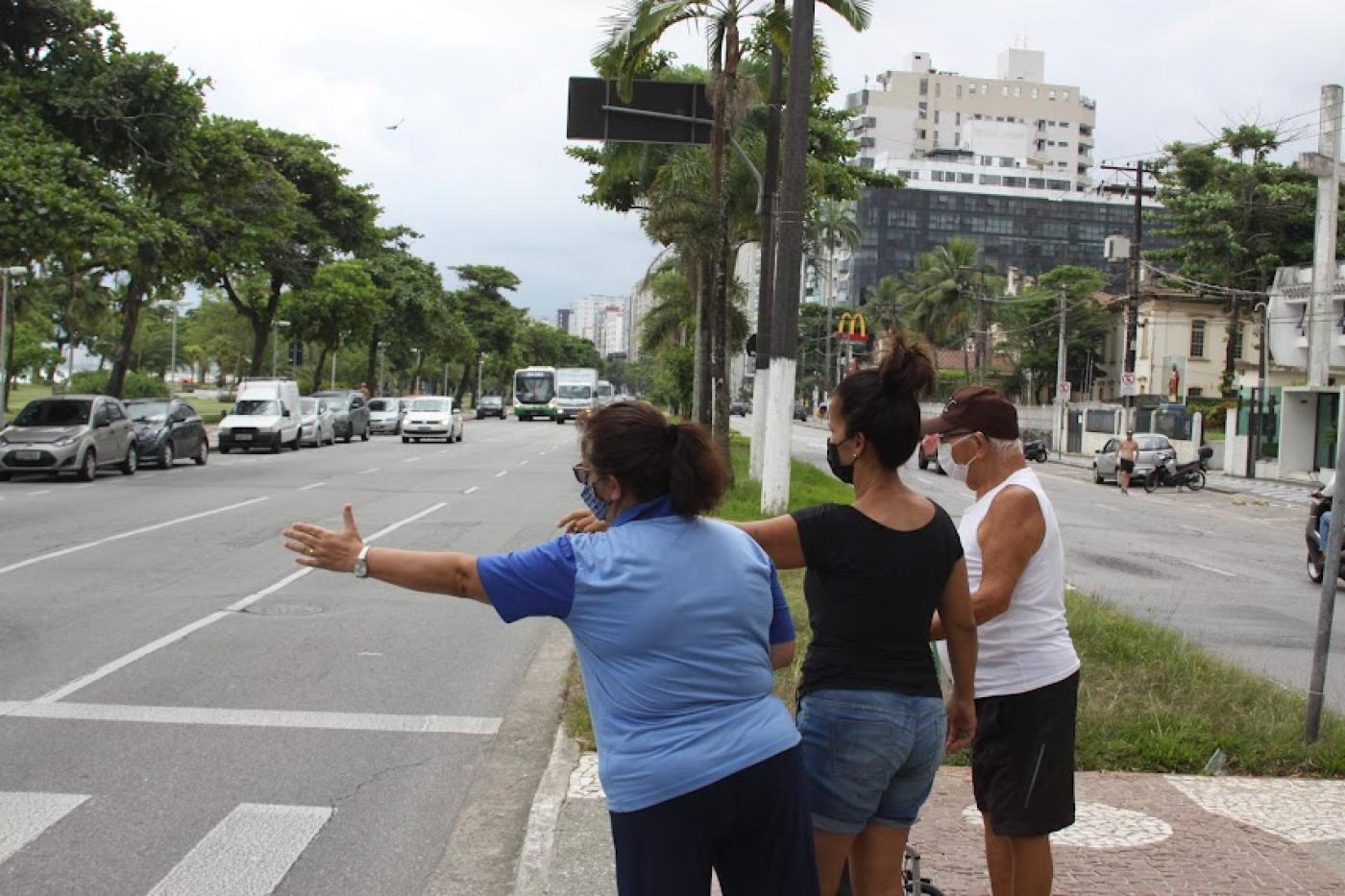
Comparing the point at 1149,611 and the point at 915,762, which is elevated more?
the point at 915,762

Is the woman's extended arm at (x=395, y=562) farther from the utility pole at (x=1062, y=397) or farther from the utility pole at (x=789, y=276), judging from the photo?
the utility pole at (x=1062, y=397)

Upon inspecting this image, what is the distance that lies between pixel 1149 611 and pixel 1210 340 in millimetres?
54161

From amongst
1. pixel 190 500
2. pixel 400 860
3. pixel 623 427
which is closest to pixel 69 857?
pixel 400 860

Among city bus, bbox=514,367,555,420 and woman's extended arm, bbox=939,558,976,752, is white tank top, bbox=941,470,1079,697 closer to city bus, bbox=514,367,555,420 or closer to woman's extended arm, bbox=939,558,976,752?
woman's extended arm, bbox=939,558,976,752

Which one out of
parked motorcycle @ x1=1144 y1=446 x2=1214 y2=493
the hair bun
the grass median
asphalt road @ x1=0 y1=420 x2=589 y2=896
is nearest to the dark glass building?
parked motorcycle @ x1=1144 y1=446 x2=1214 y2=493

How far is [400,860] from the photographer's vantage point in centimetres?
518

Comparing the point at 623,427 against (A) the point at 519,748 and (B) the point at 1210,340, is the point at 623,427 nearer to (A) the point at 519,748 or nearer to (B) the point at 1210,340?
(A) the point at 519,748

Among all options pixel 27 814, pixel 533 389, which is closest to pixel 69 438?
pixel 27 814

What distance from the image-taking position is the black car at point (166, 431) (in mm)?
26969

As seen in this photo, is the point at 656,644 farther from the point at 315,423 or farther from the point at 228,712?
the point at 315,423

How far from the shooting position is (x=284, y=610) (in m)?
10.6

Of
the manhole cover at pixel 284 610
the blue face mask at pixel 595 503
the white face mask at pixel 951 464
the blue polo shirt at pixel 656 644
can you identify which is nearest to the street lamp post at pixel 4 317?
the manhole cover at pixel 284 610

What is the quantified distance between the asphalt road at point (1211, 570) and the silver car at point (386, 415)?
2827 cm

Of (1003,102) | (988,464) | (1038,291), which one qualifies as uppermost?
(1003,102)
